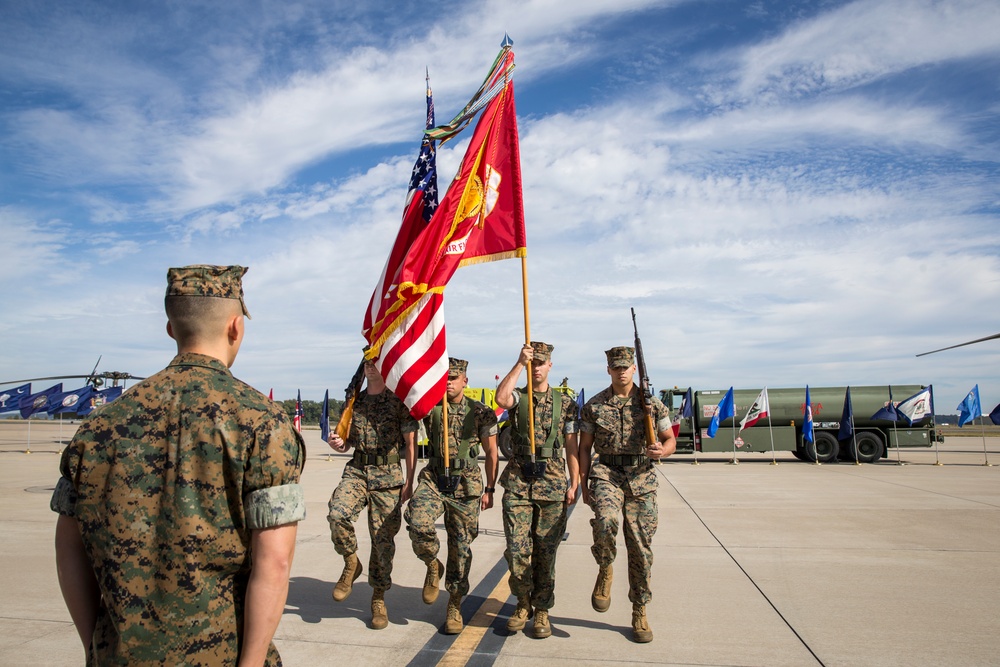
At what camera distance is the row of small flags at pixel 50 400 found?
2755cm

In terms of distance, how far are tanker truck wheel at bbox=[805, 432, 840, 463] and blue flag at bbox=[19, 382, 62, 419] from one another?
27101 mm

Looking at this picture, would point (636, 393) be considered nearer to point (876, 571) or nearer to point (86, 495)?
point (876, 571)

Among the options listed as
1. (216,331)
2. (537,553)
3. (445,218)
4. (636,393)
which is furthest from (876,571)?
(216,331)

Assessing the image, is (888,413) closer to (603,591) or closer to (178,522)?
(603,591)

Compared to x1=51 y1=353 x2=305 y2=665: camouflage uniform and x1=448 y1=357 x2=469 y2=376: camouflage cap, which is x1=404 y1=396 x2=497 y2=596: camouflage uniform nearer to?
x1=448 y1=357 x2=469 y2=376: camouflage cap

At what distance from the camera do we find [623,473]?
5500 millimetres

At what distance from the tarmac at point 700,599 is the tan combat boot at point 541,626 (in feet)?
0.26

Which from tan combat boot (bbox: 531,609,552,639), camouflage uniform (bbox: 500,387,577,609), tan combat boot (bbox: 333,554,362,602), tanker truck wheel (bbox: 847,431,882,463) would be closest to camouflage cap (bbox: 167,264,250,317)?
camouflage uniform (bbox: 500,387,577,609)

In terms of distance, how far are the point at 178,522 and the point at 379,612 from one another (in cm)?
372

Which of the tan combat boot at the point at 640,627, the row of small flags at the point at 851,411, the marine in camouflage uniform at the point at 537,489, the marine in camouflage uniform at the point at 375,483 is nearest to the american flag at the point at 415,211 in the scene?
the marine in camouflage uniform at the point at 375,483

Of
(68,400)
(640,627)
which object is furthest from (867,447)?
(68,400)

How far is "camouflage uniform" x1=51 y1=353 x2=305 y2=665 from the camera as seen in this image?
6.22ft

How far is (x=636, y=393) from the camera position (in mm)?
5750

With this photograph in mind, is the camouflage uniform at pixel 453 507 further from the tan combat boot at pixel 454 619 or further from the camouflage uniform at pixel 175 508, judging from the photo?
the camouflage uniform at pixel 175 508
